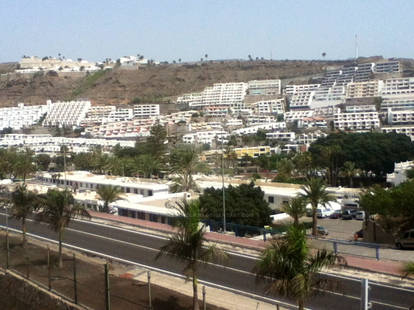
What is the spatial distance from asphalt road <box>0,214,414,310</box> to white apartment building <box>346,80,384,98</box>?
398ft

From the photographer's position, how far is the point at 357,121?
108500 mm

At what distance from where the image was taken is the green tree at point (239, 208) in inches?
1081

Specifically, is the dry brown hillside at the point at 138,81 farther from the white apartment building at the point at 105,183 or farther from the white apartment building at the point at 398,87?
the white apartment building at the point at 105,183

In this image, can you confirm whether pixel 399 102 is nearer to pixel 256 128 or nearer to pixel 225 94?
pixel 256 128

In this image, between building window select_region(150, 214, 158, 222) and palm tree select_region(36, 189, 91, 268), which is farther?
building window select_region(150, 214, 158, 222)

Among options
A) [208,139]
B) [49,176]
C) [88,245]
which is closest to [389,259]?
[88,245]

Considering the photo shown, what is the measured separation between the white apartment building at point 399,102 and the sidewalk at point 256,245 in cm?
10497

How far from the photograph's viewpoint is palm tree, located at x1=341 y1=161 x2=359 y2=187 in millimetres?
52656

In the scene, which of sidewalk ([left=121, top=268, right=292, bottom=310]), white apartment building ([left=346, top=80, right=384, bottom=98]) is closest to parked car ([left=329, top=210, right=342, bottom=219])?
sidewalk ([left=121, top=268, right=292, bottom=310])

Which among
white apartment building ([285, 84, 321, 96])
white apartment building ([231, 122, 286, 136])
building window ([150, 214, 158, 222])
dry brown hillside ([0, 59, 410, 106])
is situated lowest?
building window ([150, 214, 158, 222])

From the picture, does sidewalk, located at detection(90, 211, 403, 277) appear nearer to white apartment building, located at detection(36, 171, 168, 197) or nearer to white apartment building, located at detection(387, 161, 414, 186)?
white apartment building, located at detection(36, 171, 168, 197)

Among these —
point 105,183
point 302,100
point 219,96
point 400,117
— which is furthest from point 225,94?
point 105,183

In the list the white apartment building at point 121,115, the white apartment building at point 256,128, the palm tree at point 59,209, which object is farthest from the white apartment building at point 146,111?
the palm tree at point 59,209

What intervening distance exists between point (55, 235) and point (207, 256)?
14.3 m
